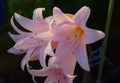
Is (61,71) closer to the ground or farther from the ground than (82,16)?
closer to the ground

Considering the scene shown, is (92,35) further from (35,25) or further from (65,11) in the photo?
(65,11)

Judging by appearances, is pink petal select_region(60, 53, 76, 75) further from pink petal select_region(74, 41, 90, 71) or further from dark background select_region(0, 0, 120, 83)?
dark background select_region(0, 0, 120, 83)

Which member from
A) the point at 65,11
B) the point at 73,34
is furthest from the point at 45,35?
the point at 65,11

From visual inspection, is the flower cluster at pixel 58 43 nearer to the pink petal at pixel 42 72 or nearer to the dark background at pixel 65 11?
the pink petal at pixel 42 72

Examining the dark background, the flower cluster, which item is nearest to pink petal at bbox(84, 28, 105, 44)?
the flower cluster

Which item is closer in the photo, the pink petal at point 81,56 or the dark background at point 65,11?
the pink petal at point 81,56

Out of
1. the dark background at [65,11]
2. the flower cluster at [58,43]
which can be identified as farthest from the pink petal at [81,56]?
the dark background at [65,11]

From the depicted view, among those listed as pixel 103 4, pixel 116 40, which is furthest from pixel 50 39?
pixel 116 40

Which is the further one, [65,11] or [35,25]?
→ [65,11]
